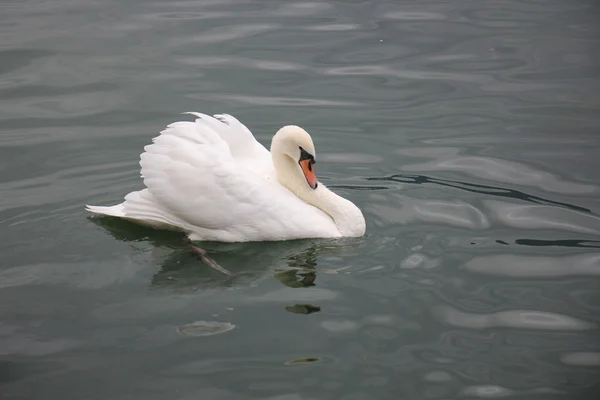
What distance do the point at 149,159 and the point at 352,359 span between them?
119 inches

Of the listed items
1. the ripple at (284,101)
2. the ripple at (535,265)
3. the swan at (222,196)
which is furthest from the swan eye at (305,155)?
the ripple at (284,101)

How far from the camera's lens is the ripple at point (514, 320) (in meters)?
7.58

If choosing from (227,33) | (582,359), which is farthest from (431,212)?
(227,33)

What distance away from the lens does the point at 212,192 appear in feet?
28.7

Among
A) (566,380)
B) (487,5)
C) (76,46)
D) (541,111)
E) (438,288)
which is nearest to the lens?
(566,380)

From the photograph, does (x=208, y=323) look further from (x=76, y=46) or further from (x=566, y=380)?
(x=76, y=46)

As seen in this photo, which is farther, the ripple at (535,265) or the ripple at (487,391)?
the ripple at (535,265)

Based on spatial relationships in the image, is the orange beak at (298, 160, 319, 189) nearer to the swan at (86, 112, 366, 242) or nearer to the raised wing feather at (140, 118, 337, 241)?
the swan at (86, 112, 366, 242)

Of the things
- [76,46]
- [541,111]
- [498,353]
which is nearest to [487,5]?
[541,111]

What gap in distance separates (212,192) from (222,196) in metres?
0.10

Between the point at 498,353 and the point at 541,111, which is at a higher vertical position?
the point at 541,111

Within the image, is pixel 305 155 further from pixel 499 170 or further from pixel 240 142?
pixel 499 170

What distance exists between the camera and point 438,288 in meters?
8.08

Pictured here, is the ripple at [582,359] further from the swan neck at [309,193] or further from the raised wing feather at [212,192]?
the raised wing feather at [212,192]
